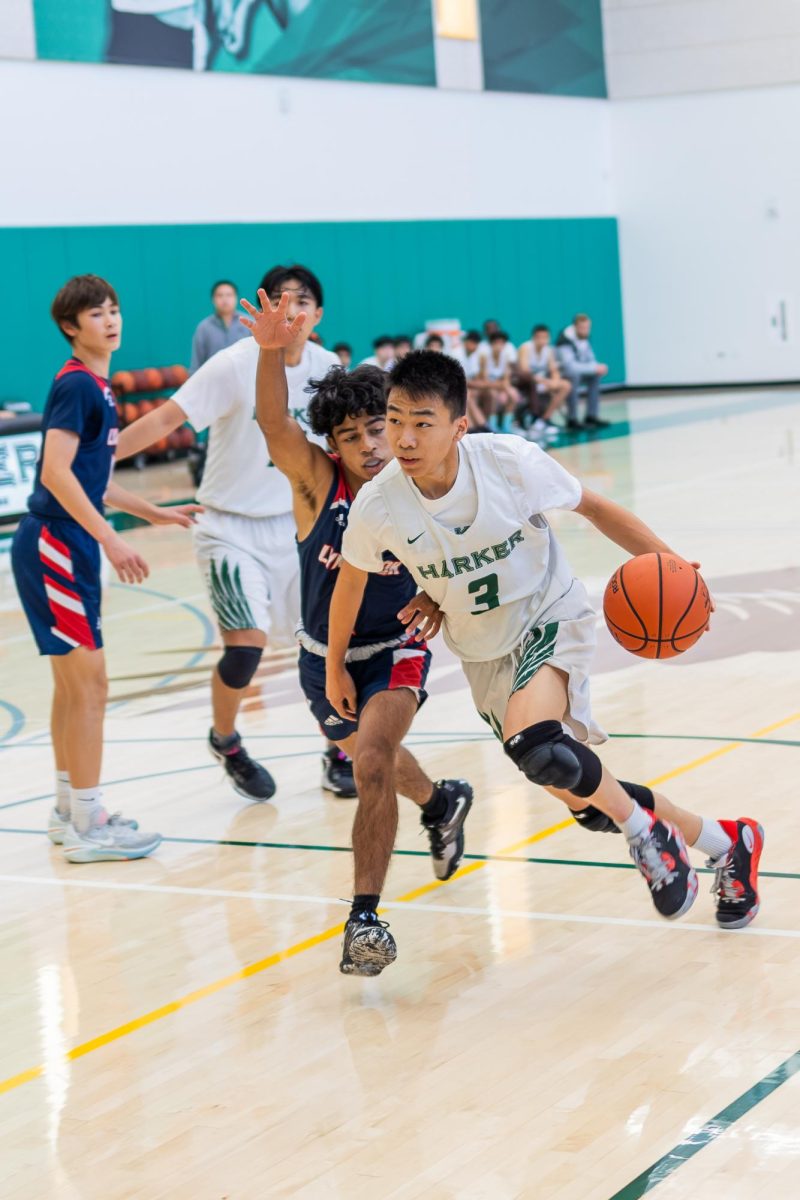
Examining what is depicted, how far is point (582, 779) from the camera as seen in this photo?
11.6 feet

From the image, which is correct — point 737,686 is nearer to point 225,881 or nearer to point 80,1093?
point 225,881

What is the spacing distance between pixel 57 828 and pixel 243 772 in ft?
2.12

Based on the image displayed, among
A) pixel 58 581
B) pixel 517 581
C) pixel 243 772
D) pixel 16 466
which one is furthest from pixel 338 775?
pixel 16 466

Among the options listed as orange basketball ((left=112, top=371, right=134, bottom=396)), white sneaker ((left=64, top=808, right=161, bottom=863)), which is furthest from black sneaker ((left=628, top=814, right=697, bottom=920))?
orange basketball ((left=112, top=371, right=134, bottom=396))

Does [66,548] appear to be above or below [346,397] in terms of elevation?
below

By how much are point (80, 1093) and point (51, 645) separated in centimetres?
178

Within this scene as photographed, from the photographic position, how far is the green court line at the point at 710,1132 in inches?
106

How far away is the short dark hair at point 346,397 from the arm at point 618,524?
68 centimetres

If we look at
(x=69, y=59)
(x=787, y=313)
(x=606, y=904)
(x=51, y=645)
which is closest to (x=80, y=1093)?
(x=606, y=904)

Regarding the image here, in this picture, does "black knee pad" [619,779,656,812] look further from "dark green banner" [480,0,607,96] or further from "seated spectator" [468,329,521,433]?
"dark green banner" [480,0,607,96]

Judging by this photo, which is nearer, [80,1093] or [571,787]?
[80,1093]

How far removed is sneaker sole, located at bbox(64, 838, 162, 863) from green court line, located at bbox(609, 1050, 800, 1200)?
91.8 inches

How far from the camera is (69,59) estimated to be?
16297 mm

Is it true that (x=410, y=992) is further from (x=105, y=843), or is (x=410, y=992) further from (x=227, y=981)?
(x=105, y=843)
